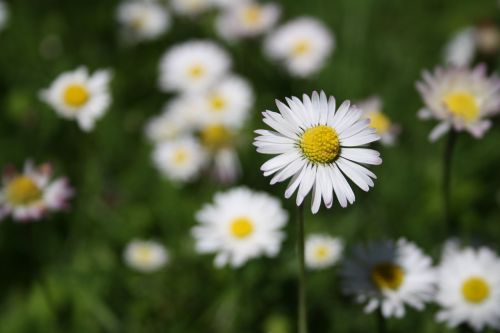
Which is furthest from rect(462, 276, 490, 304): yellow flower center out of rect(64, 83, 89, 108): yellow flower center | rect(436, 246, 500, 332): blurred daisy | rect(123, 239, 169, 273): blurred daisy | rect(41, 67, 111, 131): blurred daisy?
rect(64, 83, 89, 108): yellow flower center

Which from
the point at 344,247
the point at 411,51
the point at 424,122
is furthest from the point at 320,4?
the point at 344,247

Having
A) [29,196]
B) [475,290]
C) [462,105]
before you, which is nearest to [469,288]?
[475,290]

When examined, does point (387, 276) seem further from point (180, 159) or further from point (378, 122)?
point (180, 159)

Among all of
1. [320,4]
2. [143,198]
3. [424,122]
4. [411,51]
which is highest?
[320,4]

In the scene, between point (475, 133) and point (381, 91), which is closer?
point (475, 133)

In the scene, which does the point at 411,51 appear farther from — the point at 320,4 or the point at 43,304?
the point at 43,304

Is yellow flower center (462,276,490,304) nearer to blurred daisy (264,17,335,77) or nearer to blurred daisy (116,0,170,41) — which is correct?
blurred daisy (264,17,335,77)
